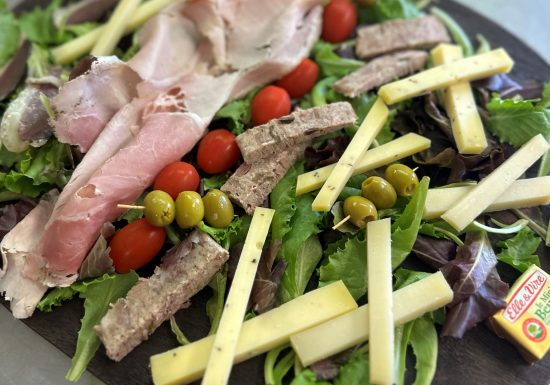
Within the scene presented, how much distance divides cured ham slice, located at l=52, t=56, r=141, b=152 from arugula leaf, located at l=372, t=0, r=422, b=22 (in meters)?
1.74

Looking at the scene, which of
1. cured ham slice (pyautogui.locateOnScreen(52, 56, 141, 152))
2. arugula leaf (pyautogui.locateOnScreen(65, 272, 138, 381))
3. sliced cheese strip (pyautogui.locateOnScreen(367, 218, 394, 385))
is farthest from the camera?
cured ham slice (pyautogui.locateOnScreen(52, 56, 141, 152))

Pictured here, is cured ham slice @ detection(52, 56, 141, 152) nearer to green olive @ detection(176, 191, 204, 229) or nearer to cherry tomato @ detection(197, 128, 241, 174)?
cherry tomato @ detection(197, 128, 241, 174)

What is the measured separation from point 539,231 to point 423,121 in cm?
86

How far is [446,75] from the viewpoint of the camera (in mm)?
2936

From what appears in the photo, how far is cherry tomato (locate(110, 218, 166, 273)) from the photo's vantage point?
94.8 inches

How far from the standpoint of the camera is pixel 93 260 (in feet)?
Result: 7.91

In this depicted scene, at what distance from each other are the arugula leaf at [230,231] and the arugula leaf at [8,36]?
1914 mm

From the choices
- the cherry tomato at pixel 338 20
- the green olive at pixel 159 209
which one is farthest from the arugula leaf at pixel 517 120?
the green olive at pixel 159 209

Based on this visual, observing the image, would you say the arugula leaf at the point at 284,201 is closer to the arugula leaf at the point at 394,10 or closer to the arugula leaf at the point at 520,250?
the arugula leaf at the point at 520,250

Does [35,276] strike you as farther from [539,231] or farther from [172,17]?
[539,231]

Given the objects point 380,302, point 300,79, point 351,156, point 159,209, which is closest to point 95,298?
point 159,209

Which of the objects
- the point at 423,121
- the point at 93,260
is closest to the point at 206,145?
the point at 93,260

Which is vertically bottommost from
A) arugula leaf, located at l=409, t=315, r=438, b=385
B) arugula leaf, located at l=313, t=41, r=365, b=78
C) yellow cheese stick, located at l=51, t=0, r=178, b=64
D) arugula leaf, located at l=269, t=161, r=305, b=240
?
arugula leaf, located at l=409, t=315, r=438, b=385

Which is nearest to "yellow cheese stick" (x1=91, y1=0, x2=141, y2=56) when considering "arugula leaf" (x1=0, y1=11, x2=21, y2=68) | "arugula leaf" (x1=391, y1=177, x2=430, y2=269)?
"arugula leaf" (x1=0, y1=11, x2=21, y2=68)
